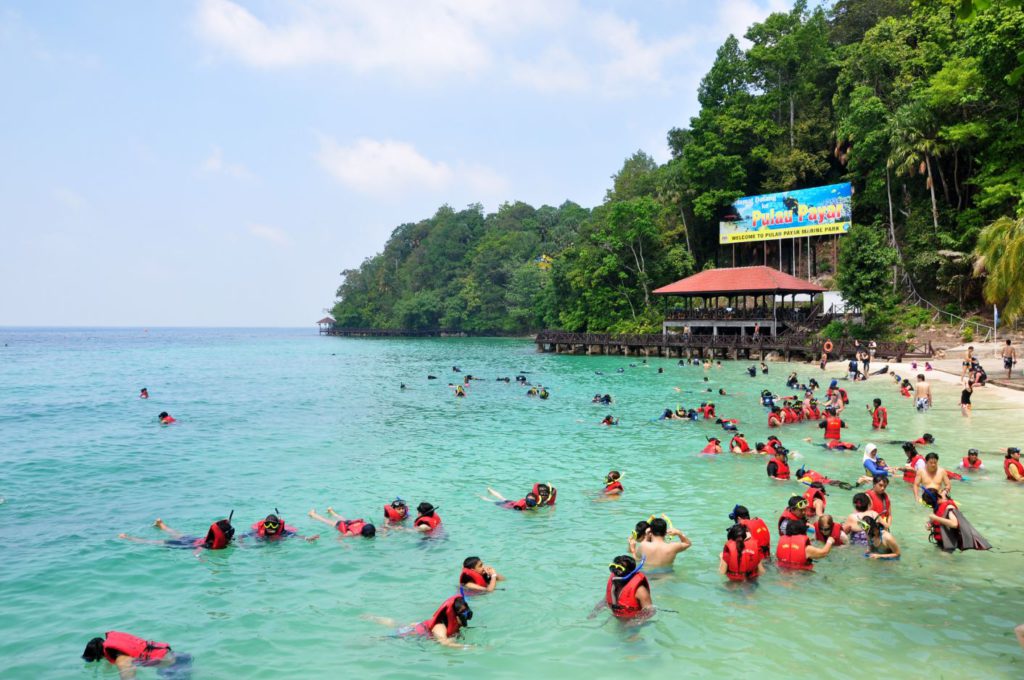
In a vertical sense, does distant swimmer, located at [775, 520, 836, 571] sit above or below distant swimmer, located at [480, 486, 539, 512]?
above

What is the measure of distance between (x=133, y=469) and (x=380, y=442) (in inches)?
288

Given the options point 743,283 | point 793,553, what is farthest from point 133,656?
point 743,283

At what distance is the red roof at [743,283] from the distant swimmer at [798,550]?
4258 centimetres

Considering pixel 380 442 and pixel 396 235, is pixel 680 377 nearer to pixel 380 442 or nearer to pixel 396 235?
pixel 380 442

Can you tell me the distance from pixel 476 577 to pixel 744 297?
48570mm

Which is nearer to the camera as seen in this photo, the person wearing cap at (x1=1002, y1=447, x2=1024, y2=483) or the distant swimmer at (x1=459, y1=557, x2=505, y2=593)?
the distant swimmer at (x1=459, y1=557, x2=505, y2=593)

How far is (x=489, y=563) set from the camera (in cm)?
1091

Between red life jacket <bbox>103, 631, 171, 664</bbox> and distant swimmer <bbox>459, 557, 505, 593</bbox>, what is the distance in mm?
3769

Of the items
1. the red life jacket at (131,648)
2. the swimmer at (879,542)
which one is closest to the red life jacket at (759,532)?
the swimmer at (879,542)

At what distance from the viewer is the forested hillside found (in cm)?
4225

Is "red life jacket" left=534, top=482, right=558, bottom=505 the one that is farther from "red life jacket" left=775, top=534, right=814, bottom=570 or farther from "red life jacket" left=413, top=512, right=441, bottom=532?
"red life jacket" left=775, top=534, right=814, bottom=570

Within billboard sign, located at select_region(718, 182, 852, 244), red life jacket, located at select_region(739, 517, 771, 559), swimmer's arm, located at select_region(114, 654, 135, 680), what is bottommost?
swimmer's arm, located at select_region(114, 654, 135, 680)

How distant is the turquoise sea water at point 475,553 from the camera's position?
25.8ft

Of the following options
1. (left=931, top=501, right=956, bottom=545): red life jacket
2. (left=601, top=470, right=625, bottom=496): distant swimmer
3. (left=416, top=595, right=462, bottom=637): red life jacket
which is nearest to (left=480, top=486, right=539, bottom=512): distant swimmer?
(left=601, top=470, right=625, bottom=496): distant swimmer
